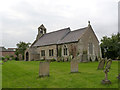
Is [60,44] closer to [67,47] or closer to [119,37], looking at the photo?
[67,47]

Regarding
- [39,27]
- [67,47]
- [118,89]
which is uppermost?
[39,27]

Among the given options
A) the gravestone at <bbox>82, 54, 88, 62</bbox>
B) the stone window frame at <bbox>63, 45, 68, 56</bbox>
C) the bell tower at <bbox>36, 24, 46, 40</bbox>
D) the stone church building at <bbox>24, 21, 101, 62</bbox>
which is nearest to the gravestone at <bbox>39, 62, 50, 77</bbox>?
the stone church building at <bbox>24, 21, 101, 62</bbox>

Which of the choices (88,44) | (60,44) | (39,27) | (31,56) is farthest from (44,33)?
(88,44)

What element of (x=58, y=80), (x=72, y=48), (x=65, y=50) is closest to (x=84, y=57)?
(x=72, y=48)

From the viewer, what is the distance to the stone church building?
84.0 ft

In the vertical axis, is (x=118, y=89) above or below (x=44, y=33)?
below

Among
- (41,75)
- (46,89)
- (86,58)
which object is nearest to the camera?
(46,89)

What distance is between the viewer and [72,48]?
25609mm

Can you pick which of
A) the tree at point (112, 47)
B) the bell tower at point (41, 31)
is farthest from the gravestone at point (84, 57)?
the bell tower at point (41, 31)

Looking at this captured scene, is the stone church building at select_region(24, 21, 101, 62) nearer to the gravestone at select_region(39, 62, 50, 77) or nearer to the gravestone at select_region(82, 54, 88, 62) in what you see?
the gravestone at select_region(82, 54, 88, 62)

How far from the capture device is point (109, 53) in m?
37.1

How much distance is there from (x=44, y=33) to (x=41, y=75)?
34420 mm

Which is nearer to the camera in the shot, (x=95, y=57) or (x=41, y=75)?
(x=41, y=75)

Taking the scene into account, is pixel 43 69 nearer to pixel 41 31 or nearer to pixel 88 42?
pixel 88 42
